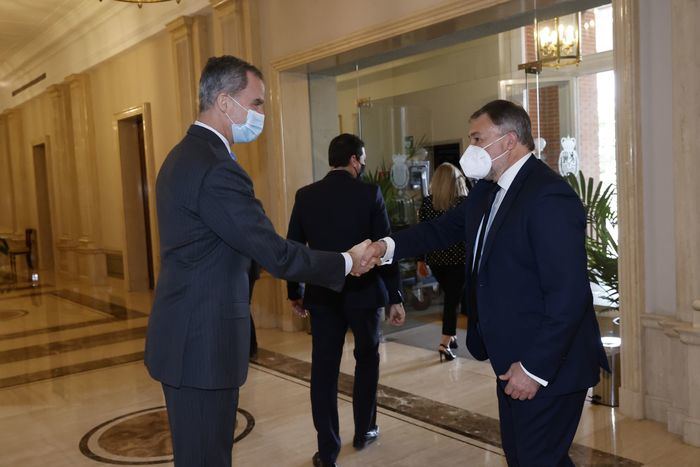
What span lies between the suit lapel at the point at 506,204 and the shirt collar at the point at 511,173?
0.9 inches

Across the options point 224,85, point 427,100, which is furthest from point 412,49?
point 224,85

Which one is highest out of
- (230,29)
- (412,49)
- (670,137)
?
(230,29)

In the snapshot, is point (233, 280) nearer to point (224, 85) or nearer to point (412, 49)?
point (224, 85)

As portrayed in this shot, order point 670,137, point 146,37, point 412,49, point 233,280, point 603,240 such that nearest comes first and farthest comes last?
point 233,280 → point 670,137 → point 603,240 → point 412,49 → point 146,37

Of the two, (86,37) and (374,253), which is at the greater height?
(86,37)

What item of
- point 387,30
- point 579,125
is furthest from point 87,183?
point 579,125

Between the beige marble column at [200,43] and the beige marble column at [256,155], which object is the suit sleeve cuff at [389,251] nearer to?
the beige marble column at [256,155]

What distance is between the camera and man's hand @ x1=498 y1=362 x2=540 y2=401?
2.06 meters

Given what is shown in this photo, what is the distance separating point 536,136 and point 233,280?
11.2 feet

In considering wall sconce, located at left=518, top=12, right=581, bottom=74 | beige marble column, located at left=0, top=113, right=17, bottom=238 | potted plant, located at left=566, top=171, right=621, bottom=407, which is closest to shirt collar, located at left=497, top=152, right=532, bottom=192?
potted plant, located at left=566, top=171, right=621, bottom=407

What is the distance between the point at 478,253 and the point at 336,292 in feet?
3.87

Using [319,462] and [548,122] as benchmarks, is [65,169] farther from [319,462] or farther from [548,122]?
[319,462]

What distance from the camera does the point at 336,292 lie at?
3350mm

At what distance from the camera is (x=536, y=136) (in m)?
4.89
